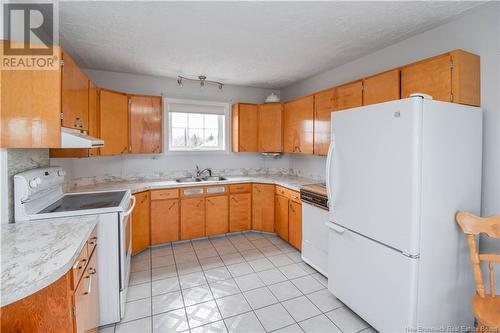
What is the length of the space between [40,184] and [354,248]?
2467mm

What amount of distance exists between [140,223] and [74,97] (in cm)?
174

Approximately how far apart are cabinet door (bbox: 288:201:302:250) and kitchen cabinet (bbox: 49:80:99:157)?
97.1 inches

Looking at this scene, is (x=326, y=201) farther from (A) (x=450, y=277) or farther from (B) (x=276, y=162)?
(B) (x=276, y=162)

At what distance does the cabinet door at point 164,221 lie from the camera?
333cm

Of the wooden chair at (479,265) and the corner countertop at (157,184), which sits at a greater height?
the corner countertop at (157,184)

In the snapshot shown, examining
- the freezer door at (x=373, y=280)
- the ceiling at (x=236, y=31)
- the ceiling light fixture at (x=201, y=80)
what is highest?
the ceiling light fixture at (x=201, y=80)

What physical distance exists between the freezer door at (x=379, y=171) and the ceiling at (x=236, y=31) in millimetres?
825

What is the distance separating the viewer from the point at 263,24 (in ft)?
6.93

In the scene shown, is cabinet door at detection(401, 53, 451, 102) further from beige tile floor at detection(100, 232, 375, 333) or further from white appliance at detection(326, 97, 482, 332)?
beige tile floor at detection(100, 232, 375, 333)

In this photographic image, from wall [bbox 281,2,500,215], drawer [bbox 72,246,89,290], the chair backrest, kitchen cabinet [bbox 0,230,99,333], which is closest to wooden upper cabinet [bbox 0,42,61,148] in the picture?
drawer [bbox 72,246,89,290]

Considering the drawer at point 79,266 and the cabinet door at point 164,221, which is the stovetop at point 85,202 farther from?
the cabinet door at point 164,221

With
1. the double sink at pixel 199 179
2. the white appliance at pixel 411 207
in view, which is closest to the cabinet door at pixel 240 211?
the double sink at pixel 199 179

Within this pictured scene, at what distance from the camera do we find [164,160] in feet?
12.8

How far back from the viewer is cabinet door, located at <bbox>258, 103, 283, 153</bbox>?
13.2 feet
